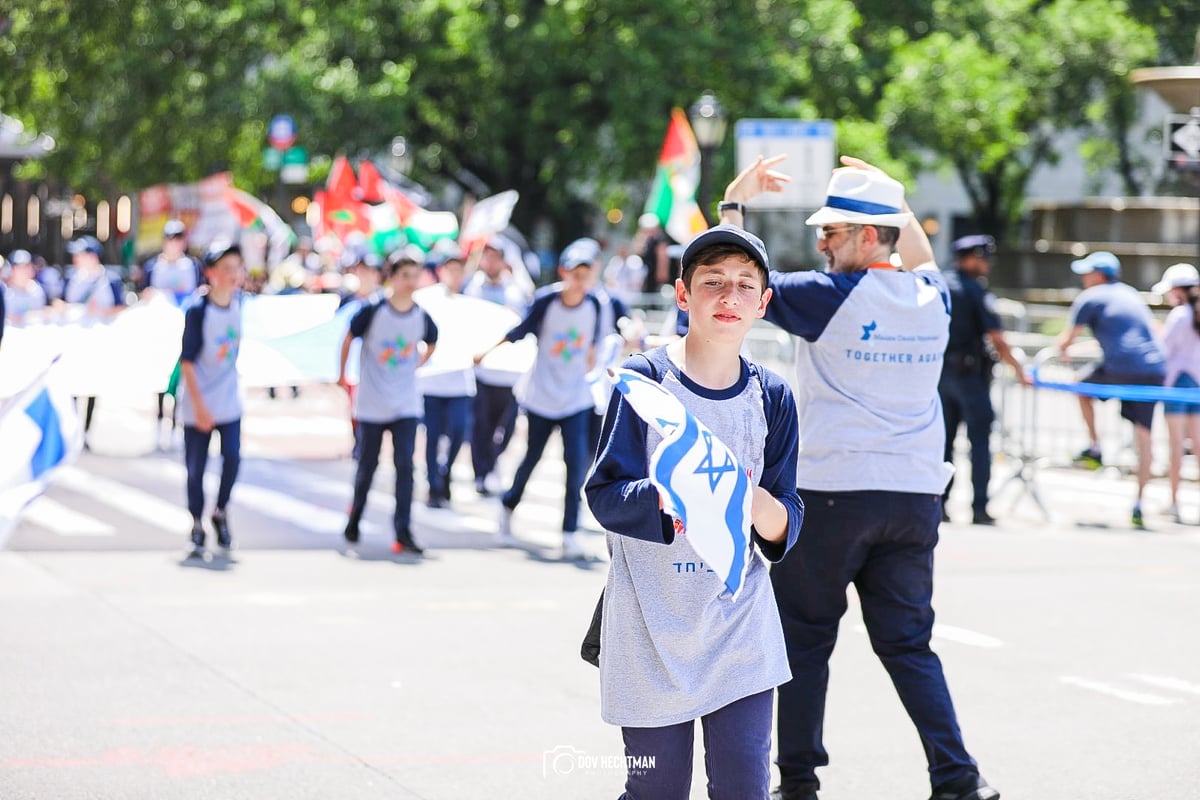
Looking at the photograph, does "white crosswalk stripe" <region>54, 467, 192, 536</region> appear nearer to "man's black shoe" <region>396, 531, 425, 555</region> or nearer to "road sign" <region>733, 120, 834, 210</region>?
"man's black shoe" <region>396, 531, 425, 555</region>

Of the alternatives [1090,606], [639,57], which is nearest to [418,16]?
→ [639,57]

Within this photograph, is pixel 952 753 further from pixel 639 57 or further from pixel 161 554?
pixel 639 57

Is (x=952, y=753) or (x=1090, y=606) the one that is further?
(x=1090, y=606)

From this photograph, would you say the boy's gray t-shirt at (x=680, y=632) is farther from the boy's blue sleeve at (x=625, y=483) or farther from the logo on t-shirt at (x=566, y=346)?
the logo on t-shirt at (x=566, y=346)

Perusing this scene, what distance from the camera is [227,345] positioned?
1167 centimetres

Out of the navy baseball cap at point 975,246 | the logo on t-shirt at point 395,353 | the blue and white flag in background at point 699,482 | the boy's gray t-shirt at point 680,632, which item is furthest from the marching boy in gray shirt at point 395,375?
the blue and white flag in background at point 699,482

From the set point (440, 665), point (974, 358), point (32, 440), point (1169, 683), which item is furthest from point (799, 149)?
point (32, 440)

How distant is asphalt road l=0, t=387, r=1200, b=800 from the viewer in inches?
258

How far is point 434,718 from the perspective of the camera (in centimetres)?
736

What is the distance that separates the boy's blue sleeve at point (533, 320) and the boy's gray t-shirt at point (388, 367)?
0.61m

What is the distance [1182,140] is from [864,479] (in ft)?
35.7

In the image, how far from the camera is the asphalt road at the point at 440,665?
656cm

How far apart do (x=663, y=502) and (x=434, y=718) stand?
358 centimetres

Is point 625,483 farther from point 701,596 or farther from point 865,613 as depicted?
point 865,613
